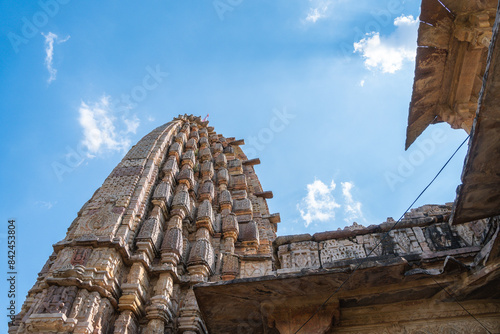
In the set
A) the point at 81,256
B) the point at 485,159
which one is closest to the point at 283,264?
the point at 485,159

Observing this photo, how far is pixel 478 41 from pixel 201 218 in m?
6.22

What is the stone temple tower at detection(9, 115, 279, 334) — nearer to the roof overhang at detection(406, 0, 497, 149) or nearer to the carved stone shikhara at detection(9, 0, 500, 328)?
the carved stone shikhara at detection(9, 0, 500, 328)

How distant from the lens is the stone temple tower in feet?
19.3

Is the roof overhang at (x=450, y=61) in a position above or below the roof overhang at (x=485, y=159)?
above

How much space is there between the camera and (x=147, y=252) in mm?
A: 7223

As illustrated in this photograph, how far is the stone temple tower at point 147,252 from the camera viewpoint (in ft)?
19.3

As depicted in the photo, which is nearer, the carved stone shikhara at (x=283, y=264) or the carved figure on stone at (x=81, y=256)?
the carved stone shikhara at (x=283, y=264)

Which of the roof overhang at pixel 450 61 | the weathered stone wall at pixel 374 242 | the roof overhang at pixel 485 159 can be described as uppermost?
the roof overhang at pixel 450 61

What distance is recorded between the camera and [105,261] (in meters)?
6.44

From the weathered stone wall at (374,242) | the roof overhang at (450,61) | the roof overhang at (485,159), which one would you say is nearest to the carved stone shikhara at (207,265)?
the weathered stone wall at (374,242)

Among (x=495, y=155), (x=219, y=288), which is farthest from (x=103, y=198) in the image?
(x=495, y=155)

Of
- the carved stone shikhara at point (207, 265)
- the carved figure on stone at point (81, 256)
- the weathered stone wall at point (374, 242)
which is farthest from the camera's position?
the carved figure on stone at point (81, 256)

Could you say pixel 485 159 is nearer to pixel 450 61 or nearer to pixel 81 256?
pixel 450 61

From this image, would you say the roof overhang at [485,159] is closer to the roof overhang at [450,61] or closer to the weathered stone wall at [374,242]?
the weathered stone wall at [374,242]
